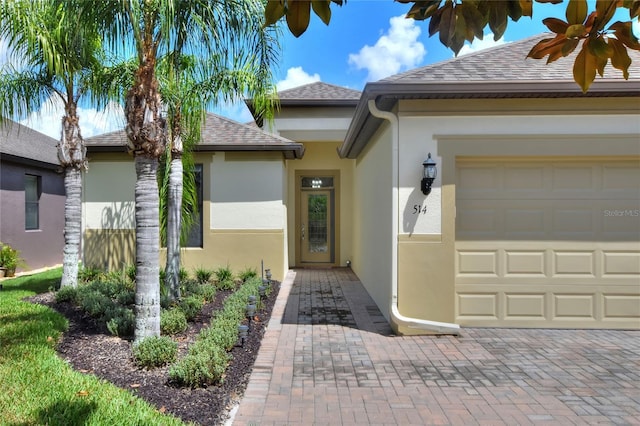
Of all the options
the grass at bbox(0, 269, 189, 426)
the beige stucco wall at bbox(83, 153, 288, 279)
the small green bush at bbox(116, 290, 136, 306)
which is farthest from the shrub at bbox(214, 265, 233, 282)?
the grass at bbox(0, 269, 189, 426)

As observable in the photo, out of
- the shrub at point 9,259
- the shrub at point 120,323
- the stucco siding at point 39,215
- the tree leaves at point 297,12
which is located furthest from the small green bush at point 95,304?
the stucco siding at point 39,215

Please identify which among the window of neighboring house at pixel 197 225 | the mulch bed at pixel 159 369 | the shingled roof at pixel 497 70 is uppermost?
the shingled roof at pixel 497 70

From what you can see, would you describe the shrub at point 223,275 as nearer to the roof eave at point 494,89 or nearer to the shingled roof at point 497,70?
the roof eave at point 494,89

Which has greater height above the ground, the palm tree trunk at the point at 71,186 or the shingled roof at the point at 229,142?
the shingled roof at the point at 229,142

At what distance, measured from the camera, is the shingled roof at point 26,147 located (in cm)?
1130

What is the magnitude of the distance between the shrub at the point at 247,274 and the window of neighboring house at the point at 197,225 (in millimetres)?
1365

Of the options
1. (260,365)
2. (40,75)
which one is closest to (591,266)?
(260,365)

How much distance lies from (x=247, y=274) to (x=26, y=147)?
1059 centimetres

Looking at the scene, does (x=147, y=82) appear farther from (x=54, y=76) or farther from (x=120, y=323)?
(x=54, y=76)

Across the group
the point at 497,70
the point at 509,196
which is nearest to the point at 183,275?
the point at 509,196

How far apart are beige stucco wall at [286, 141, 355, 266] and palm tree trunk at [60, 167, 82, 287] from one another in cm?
604

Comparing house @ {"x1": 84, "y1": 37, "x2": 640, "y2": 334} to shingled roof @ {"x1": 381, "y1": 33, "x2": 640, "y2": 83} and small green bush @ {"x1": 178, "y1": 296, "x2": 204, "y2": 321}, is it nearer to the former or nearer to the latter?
shingled roof @ {"x1": 381, "y1": 33, "x2": 640, "y2": 83}

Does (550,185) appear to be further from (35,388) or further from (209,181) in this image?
(209,181)

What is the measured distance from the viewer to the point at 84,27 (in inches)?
179
